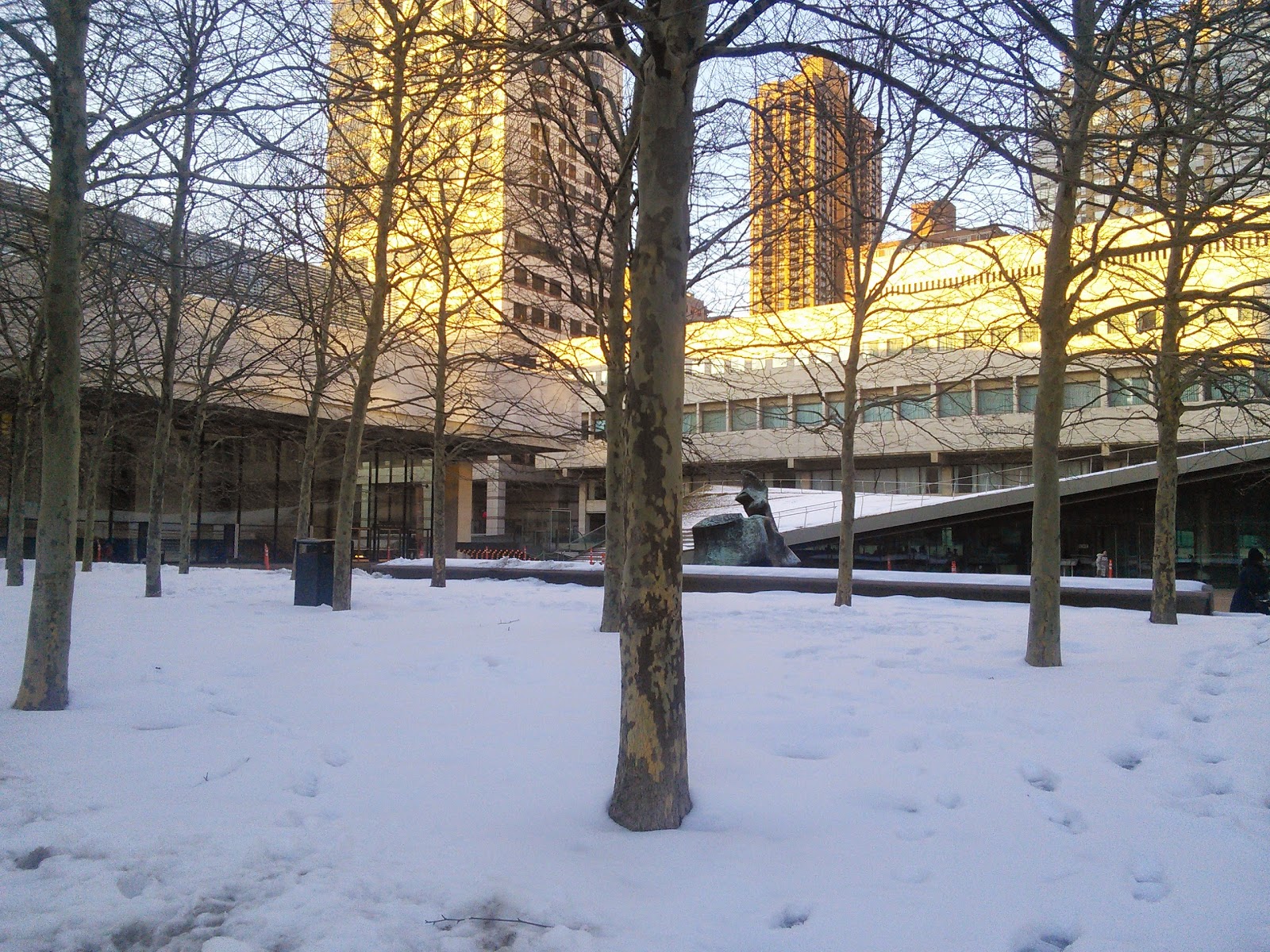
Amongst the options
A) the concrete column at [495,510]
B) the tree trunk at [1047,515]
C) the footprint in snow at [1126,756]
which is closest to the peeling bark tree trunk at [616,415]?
the tree trunk at [1047,515]

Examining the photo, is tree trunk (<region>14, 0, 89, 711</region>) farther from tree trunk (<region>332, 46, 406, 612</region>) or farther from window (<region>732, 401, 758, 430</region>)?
window (<region>732, 401, 758, 430</region>)

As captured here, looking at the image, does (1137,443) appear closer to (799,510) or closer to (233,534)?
(799,510)

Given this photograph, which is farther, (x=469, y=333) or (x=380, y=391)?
(x=469, y=333)

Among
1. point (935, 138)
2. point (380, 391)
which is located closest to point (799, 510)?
point (380, 391)

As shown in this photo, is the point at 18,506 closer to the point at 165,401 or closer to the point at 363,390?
the point at 165,401

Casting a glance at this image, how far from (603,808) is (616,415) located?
6566 mm

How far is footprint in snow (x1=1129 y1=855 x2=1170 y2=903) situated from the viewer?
137 inches

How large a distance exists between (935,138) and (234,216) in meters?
10.5

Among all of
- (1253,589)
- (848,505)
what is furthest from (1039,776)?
(1253,589)

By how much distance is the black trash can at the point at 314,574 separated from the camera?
12.2 meters

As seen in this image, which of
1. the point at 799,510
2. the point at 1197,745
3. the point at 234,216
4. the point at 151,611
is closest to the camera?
the point at 1197,745

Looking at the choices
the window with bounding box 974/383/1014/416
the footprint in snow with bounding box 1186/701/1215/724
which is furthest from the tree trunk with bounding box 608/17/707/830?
the window with bounding box 974/383/1014/416

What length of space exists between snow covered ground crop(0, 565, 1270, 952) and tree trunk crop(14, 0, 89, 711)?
1.30 feet

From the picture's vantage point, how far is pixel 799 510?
38094 mm
